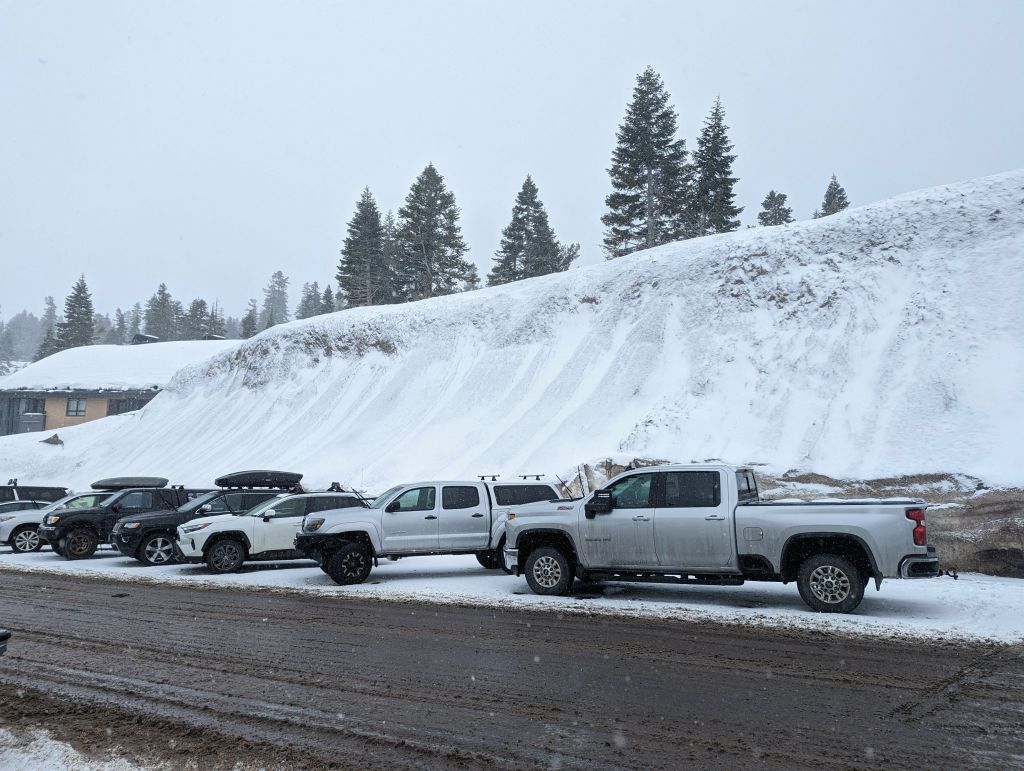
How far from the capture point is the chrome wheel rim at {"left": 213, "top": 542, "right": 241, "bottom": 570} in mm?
14539

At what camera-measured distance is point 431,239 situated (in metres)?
57.1

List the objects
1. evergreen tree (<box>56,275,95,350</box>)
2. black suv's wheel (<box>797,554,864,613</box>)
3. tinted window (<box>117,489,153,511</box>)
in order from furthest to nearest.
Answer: evergreen tree (<box>56,275,95,350</box>) → tinted window (<box>117,489,153,511</box>) → black suv's wheel (<box>797,554,864,613</box>)

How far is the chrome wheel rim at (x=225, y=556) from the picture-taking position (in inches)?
572

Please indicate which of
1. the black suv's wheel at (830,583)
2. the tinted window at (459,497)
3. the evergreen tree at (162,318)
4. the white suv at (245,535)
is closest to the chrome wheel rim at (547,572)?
the tinted window at (459,497)

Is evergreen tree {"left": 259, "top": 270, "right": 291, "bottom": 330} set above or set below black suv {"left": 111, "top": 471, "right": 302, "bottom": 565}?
above

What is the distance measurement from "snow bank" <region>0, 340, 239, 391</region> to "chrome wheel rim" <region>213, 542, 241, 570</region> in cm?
3701

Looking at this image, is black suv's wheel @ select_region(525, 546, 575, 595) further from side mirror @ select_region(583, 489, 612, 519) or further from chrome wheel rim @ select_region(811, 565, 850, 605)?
chrome wheel rim @ select_region(811, 565, 850, 605)

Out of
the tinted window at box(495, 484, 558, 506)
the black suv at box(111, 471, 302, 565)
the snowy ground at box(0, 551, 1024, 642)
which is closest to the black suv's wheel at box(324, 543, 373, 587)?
the snowy ground at box(0, 551, 1024, 642)

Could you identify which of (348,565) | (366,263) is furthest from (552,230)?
(348,565)

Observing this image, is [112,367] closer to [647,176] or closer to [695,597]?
[647,176]

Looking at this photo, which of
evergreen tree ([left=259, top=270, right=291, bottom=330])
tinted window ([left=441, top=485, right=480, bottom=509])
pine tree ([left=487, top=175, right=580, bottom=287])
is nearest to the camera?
tinted window ([left=441, top=485, right=480, bottom=509])

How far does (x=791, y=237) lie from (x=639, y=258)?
697 cm

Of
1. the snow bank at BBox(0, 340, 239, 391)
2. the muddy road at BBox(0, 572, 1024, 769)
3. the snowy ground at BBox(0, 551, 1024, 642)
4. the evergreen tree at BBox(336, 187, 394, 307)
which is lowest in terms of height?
the snowy ground at BBox(0, 551, 1024, 642)

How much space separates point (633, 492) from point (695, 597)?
6.47 feet
